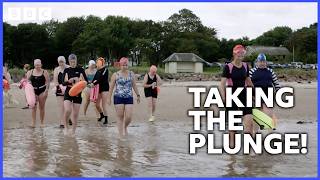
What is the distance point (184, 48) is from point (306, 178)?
247ft

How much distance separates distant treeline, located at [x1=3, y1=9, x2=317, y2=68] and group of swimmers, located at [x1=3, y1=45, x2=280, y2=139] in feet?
211

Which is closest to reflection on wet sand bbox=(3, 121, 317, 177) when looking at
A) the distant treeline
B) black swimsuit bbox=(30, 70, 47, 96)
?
black swimsuit bbox=(30, 70, 47, 96)

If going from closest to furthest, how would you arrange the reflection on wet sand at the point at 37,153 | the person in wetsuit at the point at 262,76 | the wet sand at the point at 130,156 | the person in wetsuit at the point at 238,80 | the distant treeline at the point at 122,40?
the wet sand at the point at 130,156 → the reflection on wet sand at the point at 37,153 → the person in wetsuit at the point at 238,80 → the person in wetsuit at the point at 262,76 → the distant treeline at the point at 122,40

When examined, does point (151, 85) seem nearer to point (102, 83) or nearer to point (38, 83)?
point (102, 83)

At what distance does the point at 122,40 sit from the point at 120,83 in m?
71.8

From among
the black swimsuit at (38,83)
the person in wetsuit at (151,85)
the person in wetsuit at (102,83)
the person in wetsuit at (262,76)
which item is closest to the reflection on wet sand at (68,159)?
the black swimsuit at (38,83)

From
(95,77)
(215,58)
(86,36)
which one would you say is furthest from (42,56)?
(95,77)

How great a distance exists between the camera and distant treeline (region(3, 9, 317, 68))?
75.5m

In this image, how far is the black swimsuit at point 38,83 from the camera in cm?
1066

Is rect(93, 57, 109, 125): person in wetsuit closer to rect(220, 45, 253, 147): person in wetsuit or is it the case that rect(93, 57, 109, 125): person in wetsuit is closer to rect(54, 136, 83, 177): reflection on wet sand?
rect(54, 136, 83, 177): reflection on wet sand

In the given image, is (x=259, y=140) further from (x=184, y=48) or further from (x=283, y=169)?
(x=184, y=48)

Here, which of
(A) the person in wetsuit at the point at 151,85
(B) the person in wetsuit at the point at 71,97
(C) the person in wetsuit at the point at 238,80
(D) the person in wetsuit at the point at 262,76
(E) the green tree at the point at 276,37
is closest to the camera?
(C) the person in wetsuit at the point at 238,80

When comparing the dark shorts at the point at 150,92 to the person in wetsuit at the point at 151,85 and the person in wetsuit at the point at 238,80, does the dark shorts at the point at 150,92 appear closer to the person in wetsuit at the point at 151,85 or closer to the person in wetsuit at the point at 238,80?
the person in wetsuit at the point at 151,85

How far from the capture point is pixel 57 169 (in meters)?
6.17
